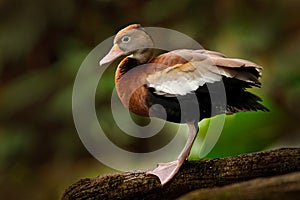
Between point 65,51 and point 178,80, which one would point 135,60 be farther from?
point 65,51

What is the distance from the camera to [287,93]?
1.23 metres

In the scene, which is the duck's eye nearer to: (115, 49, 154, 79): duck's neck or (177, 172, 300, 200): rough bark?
(115, 49, 154, 79): duck's neck

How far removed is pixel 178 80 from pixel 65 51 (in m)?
0.91

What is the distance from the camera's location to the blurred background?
138 cm

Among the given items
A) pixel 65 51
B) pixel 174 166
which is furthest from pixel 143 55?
pixel 65 51

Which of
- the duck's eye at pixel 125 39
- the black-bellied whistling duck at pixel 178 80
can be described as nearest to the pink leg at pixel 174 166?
the black-bellied whistling duck at pixel 178 80

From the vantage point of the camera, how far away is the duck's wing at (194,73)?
0.58 metres

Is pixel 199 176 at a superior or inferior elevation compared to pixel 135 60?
inferior

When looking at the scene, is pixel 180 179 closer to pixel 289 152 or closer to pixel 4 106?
pixel 289 152

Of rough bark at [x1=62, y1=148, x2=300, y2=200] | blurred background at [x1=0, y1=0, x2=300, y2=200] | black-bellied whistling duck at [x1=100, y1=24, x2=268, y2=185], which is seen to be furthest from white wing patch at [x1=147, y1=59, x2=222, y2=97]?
blurred background at [x1=0, y1=0, x2=300, y2=200]

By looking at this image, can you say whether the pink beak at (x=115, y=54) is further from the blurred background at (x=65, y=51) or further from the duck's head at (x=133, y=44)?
the blurred background at (x=65, y=51)

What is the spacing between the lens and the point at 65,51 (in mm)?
1469

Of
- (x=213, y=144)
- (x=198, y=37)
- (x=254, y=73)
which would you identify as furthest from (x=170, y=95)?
(x=198, y=37)

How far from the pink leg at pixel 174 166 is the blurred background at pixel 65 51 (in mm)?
659
